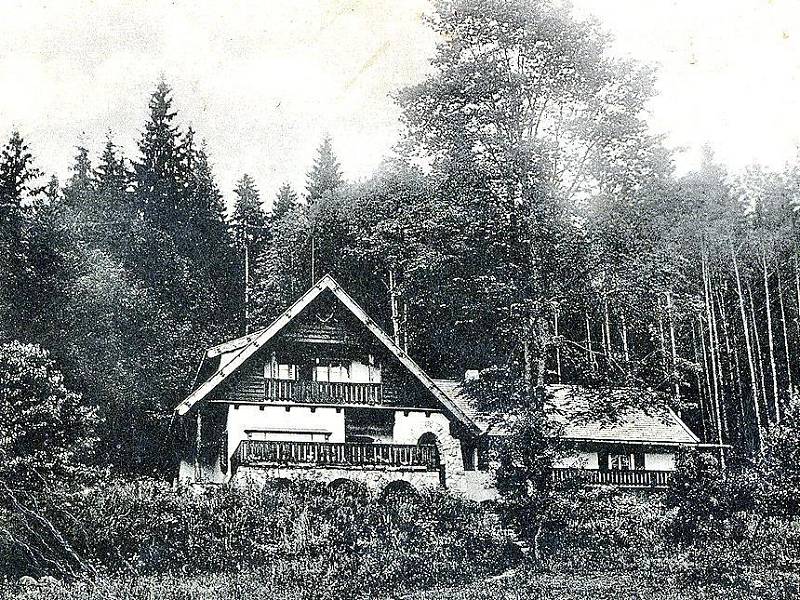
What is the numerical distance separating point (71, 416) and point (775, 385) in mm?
21096

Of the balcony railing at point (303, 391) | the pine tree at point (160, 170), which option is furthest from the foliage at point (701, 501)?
the pine tree at point (160, 170)

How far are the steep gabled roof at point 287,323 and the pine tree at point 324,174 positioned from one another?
2.95m

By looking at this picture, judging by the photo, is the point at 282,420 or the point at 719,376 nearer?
the point at 282,420

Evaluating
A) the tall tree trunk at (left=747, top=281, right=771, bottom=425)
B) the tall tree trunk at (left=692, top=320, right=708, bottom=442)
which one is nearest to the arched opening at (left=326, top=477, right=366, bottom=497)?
the tall tree trunk at (left=692, top=320, right=708, bottom=442)

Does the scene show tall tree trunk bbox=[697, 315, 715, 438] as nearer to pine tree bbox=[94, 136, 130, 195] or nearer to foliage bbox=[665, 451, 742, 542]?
foliage bbox=[665, 451, 742, 542]

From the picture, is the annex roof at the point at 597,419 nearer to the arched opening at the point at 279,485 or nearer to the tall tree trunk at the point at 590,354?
the tall tree trunk at the point at 590,354

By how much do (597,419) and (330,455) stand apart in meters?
7.24

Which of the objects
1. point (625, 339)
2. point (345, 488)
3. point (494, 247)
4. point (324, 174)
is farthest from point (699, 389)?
point (345, 488)

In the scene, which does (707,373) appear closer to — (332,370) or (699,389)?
(699,389)

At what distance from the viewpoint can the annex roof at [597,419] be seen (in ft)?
87.9

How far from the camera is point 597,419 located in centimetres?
2670

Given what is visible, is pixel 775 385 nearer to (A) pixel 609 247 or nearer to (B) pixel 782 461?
(B) pixel 782 461

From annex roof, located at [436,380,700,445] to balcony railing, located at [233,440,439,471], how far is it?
2.15 meters

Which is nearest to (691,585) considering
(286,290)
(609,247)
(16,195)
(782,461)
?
(782,461)
